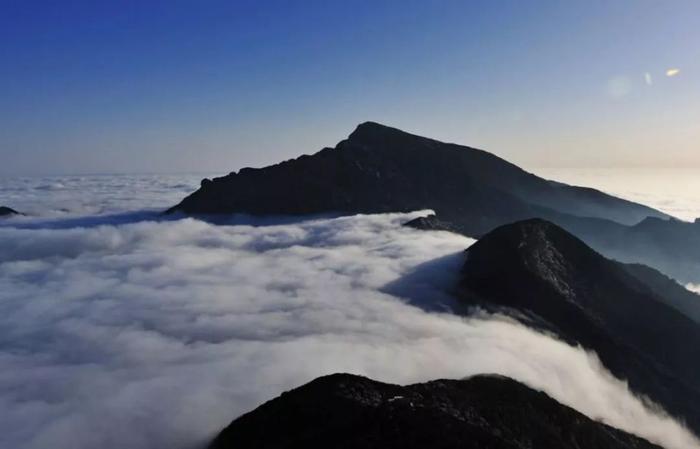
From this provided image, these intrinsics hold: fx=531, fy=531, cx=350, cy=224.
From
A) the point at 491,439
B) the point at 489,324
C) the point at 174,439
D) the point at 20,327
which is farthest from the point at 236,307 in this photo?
the point at 491,439

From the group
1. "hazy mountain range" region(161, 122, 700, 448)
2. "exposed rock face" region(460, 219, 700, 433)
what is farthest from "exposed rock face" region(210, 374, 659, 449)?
"exposed rock face" region(460, 219, 700, 433)

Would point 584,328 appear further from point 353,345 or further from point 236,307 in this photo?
point 236,307

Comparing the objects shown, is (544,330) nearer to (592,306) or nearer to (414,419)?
(592,306)

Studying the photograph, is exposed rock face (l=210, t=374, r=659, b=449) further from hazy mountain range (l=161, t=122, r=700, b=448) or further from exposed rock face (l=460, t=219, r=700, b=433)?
exposed rock face (l=460, t=219, r=700, b=433)

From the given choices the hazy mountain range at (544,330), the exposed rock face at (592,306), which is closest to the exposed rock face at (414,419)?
the hazy mountain range at (544,330)

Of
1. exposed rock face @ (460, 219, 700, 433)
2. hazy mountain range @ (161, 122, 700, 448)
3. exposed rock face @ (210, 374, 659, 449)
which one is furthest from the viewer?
exposed rock face @ (460, 219, 700, 433)

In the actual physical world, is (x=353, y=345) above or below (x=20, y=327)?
above
